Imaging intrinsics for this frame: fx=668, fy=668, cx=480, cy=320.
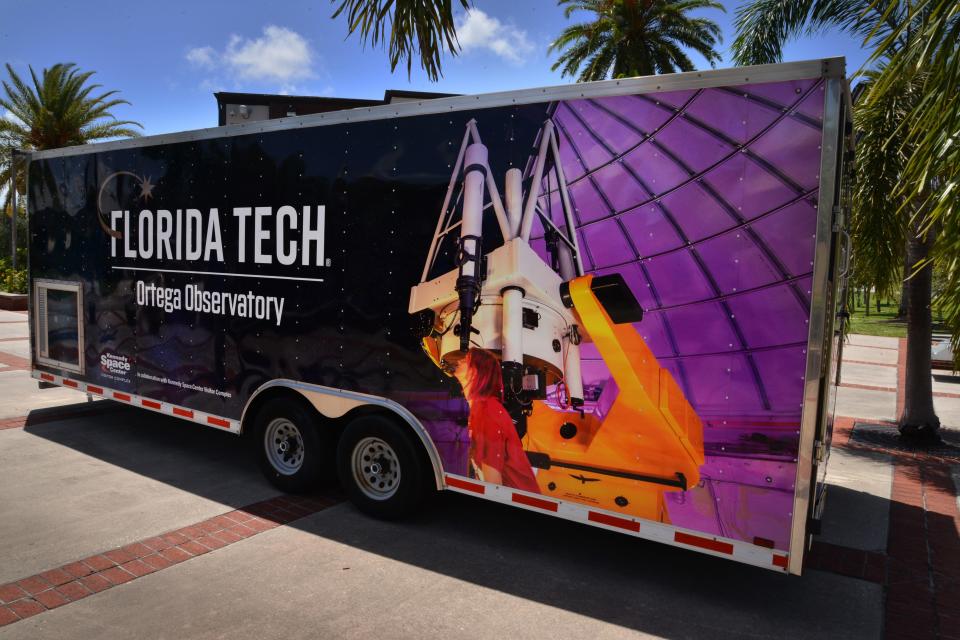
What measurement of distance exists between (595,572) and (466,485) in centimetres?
110

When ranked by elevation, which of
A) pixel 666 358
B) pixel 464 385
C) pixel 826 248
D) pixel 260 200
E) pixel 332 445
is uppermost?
pixel 260 200

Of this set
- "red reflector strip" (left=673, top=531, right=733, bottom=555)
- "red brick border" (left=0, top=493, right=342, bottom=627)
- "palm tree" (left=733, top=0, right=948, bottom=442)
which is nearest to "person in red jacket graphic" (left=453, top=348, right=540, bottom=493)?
"red reflector strip" (left=673, top=531, right=733, bottom=555)

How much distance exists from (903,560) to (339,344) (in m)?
4.72

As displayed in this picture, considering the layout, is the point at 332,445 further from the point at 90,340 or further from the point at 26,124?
the point at 26,124

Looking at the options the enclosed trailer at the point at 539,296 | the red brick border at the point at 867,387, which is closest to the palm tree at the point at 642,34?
the red brick border at the point at 867,387

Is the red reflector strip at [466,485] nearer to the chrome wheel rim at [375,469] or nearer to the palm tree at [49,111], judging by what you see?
the chrome wheel rim at [375,469]

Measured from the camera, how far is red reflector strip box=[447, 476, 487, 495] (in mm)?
4838

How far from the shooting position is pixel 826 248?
11.7 ft

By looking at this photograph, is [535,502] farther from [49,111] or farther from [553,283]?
[49,111]

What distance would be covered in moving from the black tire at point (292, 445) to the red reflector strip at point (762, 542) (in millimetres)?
3544

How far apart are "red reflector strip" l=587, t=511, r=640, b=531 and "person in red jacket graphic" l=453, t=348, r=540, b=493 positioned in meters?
0.42

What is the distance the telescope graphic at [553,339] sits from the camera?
4109 millimetres

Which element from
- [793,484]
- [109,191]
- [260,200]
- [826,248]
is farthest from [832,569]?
[109,191]

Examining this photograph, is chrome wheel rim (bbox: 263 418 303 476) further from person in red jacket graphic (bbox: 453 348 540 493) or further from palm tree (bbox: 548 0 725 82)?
palm tree (bbox: 548 0 725 82)
